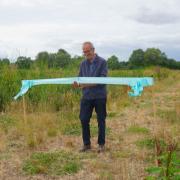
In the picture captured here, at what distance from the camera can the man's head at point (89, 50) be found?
22.4 ft

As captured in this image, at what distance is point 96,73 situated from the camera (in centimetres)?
691

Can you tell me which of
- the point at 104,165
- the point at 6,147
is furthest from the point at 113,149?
the point at 6,147

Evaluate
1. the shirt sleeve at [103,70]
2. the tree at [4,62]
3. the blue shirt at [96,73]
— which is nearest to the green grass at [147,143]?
the blue shirt at [96,73]

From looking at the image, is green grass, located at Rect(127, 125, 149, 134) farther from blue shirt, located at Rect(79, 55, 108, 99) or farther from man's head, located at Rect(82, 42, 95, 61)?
man's head, located at Rect(82, 42, 95, 61)

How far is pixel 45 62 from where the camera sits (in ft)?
43.2

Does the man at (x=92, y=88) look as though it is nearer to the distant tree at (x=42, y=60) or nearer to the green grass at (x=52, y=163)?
the green grass at (x=52, y=163)

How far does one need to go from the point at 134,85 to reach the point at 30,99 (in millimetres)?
6039

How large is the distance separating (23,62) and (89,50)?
5991mm

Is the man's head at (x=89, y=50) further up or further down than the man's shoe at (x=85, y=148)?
further up

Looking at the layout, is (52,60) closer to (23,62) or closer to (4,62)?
(23,62)

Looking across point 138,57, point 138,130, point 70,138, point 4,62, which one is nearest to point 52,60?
point 4,62

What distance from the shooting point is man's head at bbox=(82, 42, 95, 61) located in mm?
6820

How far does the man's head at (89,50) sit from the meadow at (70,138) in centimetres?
117

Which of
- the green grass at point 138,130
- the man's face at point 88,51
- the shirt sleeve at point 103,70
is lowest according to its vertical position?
the green grass at point 138,130
